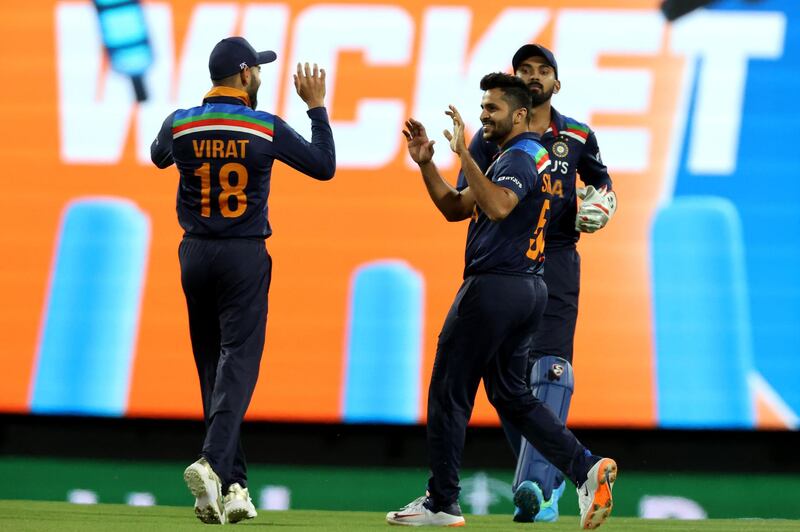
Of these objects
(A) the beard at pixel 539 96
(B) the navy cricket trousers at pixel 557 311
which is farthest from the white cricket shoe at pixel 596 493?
(A) the beard at pixel 539 96

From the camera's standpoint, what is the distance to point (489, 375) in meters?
4.43

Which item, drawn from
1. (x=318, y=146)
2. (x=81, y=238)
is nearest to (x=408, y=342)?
(x=81, y=238)

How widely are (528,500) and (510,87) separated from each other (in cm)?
157

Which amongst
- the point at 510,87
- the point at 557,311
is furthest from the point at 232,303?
the point at 557,311

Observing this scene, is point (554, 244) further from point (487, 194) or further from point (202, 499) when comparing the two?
point (202, 499)

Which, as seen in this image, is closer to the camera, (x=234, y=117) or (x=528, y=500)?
(x=234, y=117)

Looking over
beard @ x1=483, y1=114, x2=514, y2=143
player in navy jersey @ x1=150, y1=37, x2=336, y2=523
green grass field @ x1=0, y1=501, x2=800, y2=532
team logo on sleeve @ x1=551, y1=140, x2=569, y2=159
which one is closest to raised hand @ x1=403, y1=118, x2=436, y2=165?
beard @ x1=483, y1=114, x2=514, y2=143

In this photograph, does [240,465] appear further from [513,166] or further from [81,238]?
[81,238]

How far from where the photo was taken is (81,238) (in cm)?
679

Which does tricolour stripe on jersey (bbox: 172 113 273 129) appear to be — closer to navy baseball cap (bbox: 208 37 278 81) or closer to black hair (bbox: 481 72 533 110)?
navy baseball cap (bbox: 208 37 278 81)

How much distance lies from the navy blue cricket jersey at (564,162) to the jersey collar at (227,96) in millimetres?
907

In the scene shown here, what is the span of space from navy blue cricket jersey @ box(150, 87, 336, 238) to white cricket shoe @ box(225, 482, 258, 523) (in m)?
0.91

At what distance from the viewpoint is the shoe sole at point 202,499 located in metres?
4.14

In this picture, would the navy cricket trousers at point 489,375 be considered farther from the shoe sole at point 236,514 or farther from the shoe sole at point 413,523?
the shoe sole at point 236,514
